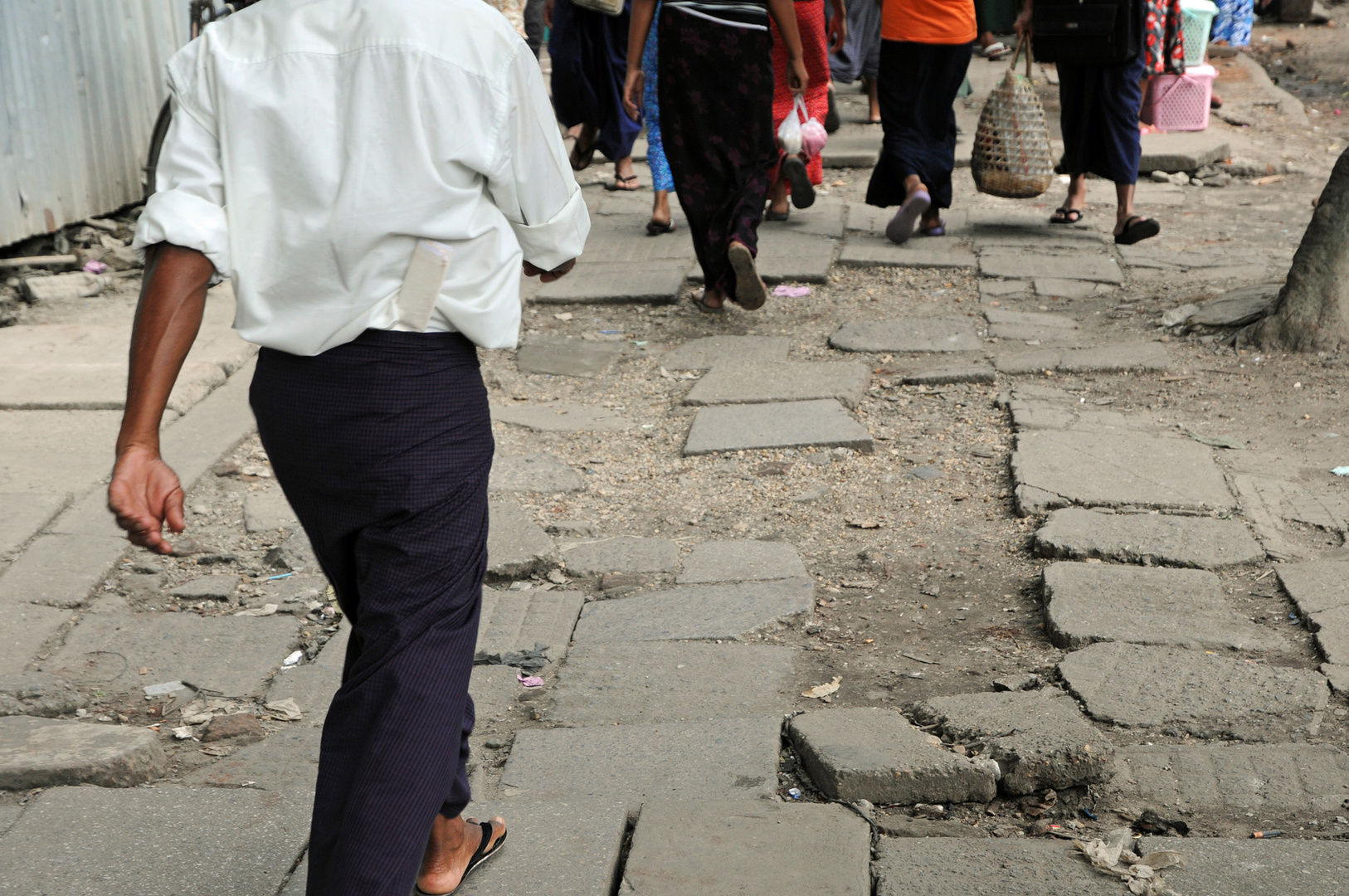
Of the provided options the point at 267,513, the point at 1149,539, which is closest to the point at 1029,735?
the point at 1149,539

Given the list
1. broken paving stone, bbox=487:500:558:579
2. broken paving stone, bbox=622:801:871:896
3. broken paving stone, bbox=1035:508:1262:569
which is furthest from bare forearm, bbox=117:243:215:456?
broken paving stone, bbox=1035:508:1262:569

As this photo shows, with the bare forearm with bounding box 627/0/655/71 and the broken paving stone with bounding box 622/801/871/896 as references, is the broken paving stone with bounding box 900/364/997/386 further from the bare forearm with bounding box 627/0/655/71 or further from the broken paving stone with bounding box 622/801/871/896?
the broken paving stone with bounding box 622/801/871/896

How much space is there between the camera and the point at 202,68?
1.67m

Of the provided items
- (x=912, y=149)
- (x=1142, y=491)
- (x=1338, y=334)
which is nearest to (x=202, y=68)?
(x=1142, y=491)

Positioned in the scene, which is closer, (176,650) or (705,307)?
(176,650)

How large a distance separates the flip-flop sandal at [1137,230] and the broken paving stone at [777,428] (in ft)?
8.11

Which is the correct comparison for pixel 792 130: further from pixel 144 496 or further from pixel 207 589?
pixel 144 496

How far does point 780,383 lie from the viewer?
15.4 ft

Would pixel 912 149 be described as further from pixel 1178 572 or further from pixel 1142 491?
pixel 1178 572

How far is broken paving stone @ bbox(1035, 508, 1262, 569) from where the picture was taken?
326cm

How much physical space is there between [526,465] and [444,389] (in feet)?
7.66

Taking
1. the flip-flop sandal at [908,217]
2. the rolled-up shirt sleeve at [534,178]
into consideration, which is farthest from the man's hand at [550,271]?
the flip-flop sandal at [908,217]

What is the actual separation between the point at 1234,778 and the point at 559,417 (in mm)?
2747

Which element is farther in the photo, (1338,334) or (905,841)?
(1338,334)
